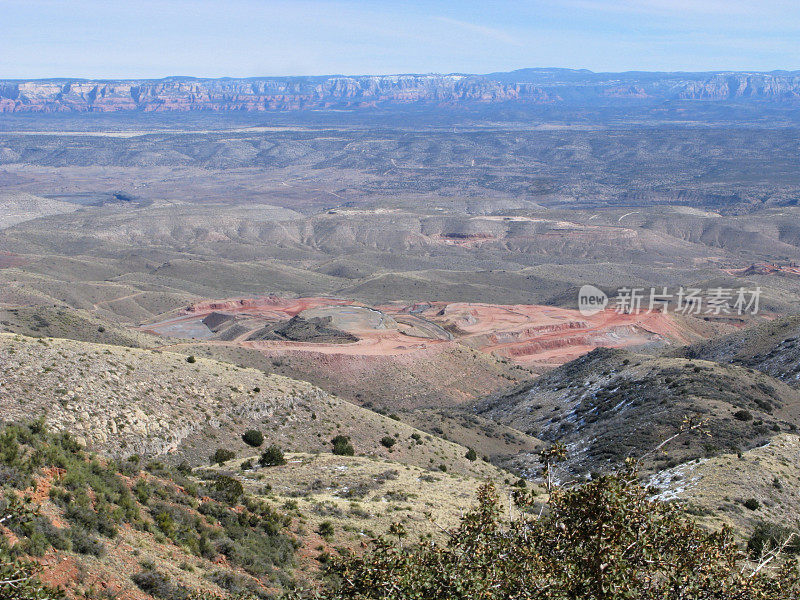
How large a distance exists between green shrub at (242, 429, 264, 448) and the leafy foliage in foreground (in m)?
20.4

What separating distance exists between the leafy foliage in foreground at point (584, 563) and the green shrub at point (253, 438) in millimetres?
20419

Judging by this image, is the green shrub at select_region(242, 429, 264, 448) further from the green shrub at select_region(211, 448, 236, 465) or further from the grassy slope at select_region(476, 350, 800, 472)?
the grassy slope at select_region(476, 350, 800, 472)

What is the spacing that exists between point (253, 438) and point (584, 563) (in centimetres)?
2241

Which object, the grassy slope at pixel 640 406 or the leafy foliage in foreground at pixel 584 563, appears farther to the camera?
the grassy slope at pixel 640 406

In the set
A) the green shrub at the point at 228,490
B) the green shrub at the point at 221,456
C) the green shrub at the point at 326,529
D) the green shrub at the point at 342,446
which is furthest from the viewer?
the green shrub at the point at 342,446

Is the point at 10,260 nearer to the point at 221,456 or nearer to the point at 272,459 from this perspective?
the point at 221,456

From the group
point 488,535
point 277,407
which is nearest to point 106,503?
point 488,535

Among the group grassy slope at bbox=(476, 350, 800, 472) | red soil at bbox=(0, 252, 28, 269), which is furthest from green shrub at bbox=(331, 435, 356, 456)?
red soil at bbox=(0, 252, 28, 269)

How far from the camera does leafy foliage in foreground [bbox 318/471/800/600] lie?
9492 mm

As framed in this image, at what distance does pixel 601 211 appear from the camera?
173375 millimetres

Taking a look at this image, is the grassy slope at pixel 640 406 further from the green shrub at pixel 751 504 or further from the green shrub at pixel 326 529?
the green shrub at pixel 326 529

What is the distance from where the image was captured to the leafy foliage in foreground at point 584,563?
31.1 ft

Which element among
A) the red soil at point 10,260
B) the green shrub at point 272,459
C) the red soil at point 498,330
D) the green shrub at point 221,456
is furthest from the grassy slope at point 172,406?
the red soil at point 10,260

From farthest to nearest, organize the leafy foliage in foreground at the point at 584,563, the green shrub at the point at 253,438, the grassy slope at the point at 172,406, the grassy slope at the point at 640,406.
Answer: the grassy slope at the point at 640,406 → the green shrub at the point at 253,438 → the grassy slope at the point at 172,406 → the leafy foliage in foreground at the point at 584,563
